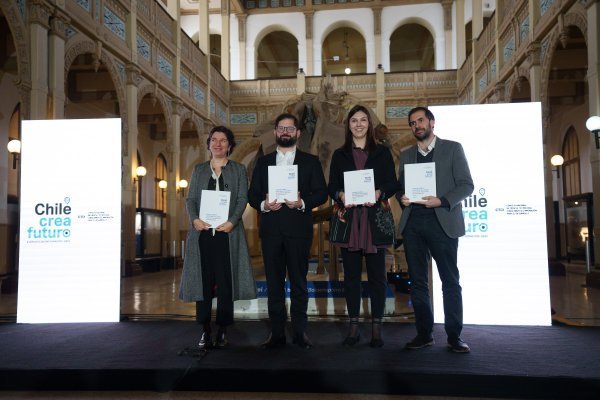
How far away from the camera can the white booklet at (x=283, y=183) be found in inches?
133

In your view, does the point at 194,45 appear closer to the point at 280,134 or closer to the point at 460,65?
the point at 460,65

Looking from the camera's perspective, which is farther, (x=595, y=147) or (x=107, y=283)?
(x=595, y=147)

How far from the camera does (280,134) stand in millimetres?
3518

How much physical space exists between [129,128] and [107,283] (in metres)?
7.67

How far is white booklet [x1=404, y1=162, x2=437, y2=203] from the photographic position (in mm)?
3354

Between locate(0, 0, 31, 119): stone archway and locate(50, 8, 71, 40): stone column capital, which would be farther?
locate(50, 8, 71, 40): stone column capital

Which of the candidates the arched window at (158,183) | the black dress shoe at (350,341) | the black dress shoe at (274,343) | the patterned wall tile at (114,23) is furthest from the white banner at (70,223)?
the arched window at (158,183)

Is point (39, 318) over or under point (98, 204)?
under

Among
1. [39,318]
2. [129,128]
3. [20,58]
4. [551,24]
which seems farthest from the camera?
[129,128]

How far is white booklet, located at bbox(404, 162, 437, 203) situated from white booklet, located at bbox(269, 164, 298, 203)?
2.56 ft

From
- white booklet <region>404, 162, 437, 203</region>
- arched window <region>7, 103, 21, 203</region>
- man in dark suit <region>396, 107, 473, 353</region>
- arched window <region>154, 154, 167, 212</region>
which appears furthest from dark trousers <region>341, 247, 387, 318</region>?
arched window <region>154, 154, 167, 212</region>

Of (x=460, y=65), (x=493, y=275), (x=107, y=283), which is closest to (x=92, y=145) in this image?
(x=107, y=283)

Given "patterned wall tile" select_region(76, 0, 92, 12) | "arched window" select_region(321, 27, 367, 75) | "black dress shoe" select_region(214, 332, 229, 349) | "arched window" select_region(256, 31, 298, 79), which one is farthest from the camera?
"arched window" select_region(256, 31, 298, 79)

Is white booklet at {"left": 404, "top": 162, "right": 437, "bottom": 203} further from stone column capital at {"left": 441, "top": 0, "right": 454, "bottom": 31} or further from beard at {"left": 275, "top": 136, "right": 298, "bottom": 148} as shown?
stone column capital at {"left": 441, "top": 0, "right": 454, "bottom": 31}
